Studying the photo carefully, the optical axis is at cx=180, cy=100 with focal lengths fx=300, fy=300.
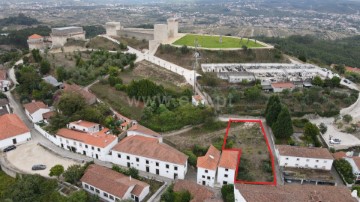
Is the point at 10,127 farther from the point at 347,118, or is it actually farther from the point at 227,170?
the point at 347,118

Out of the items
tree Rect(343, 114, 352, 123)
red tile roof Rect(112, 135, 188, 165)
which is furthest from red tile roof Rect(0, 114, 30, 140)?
tree Rect(343, 114, 352, 123)

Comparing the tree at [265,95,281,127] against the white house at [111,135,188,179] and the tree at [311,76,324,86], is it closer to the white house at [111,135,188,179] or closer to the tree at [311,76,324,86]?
the white house at [111,135,188,179]

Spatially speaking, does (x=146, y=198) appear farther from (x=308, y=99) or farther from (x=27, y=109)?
(x=308, y=99)

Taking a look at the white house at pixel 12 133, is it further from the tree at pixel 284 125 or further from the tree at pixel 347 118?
the tree at pixel 347 118

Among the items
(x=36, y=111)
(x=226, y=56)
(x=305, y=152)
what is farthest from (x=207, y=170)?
(x=226, y=56)

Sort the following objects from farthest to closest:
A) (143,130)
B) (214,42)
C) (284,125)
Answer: (214,42) → (143,130) → (284,125)

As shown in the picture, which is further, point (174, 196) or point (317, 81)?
point (317, 81)

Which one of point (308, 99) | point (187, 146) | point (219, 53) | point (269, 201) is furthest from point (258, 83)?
point (269, 201)
